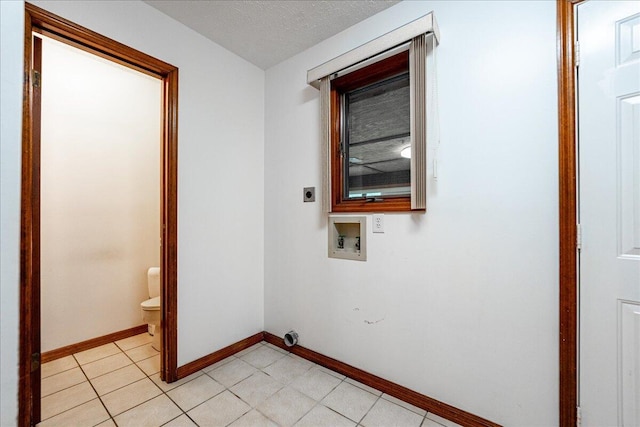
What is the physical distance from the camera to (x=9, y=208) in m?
0.50

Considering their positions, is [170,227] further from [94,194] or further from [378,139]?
[378,139]

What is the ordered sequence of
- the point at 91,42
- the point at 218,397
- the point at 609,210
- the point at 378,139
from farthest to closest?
the point at 378,139, the point at 218,397, the point at 91,42, the point at 609,210

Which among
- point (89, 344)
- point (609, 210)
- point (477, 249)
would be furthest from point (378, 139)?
point (89, 344)

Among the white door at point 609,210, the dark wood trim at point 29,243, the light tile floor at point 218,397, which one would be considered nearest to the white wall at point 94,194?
the light tile floor at point 218,397

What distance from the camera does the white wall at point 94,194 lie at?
7.33 feet

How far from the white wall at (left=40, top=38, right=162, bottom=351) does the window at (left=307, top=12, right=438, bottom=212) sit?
1.68 meters

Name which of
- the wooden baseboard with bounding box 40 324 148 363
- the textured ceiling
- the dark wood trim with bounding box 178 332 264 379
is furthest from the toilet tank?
the textured ceiling

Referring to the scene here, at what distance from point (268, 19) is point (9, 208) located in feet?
6.48

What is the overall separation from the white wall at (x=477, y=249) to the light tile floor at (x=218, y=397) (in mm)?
227

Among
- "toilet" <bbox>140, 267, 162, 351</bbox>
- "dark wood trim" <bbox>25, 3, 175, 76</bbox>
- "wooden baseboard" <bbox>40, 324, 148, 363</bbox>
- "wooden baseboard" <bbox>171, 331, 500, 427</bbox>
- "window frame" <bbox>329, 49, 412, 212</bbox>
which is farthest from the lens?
"toilet" <bbox>140, 267, 162, 351</bbox>

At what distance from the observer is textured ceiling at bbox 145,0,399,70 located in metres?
1.78

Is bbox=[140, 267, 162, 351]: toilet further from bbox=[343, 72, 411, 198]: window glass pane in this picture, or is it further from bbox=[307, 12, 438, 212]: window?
bbox=[343, 72, 411, 198]: window glass pane

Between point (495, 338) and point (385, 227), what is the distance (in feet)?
2.76

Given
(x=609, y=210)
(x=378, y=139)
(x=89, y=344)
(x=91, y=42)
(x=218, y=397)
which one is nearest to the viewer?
(x=609, y=210)
